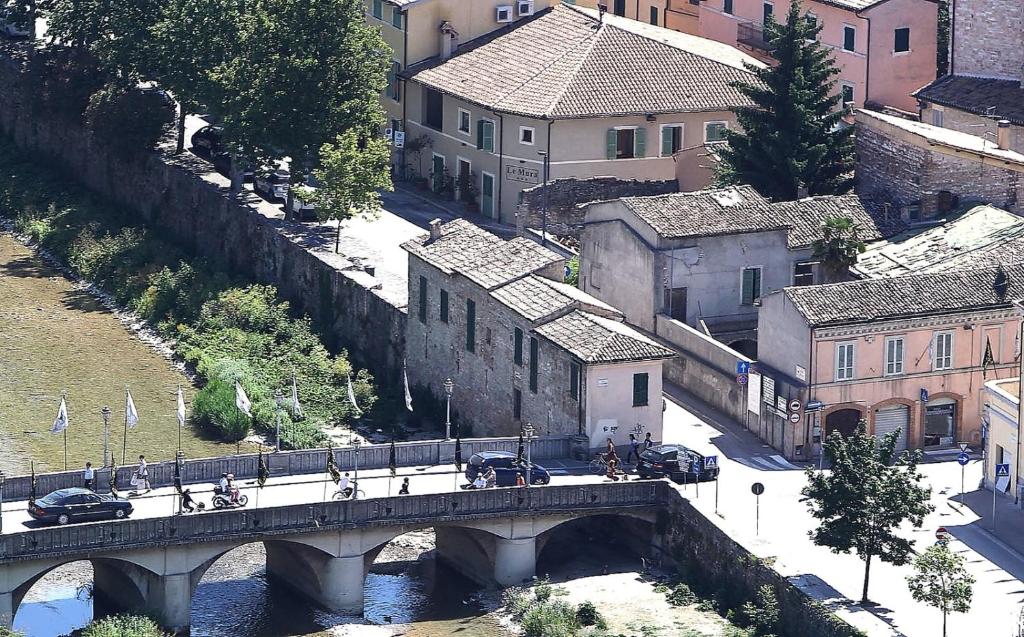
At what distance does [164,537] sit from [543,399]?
63.3 ft

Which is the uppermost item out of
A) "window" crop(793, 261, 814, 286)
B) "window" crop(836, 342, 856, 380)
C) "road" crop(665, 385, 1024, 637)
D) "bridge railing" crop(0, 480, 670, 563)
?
"window" crop(793, 261, 814, 286)

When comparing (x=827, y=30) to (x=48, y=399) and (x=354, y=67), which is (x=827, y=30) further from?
(x=48, y=399)

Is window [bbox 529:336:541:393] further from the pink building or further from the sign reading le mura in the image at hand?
the pink building

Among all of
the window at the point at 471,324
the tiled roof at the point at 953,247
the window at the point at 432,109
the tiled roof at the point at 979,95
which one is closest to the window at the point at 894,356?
the tiled roof at the point at 953,247

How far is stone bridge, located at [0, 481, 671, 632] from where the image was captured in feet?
318

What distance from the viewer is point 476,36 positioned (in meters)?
146

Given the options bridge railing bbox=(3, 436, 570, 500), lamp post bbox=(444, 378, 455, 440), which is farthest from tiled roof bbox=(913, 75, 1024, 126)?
bridge railing bbox=(3, 436, 570, 500)

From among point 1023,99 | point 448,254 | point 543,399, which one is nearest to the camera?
point 543,399

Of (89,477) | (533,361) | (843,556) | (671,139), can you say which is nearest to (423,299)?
(533,361)

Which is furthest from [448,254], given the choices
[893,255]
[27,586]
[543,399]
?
[27,586]

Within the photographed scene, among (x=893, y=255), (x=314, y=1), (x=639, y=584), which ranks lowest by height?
(x=639, y=584)

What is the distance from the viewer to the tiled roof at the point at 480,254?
115644 mm

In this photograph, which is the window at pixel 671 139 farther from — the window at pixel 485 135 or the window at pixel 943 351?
the window at pixel 943 351

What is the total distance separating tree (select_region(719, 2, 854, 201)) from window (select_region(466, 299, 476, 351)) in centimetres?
1874
